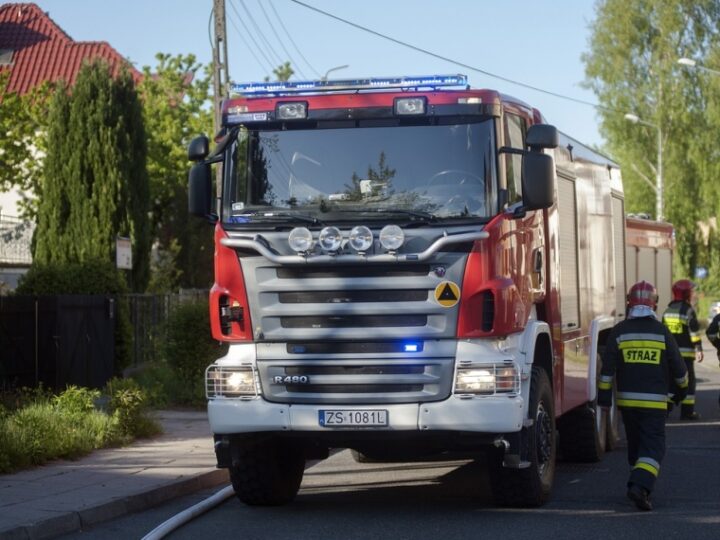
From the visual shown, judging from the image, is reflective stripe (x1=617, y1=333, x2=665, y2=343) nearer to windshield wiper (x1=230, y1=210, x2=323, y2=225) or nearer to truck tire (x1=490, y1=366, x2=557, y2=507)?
truck tire (x1=490, y1=366, x2=557, y2=507)

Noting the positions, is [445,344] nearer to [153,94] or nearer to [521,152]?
[521,152]

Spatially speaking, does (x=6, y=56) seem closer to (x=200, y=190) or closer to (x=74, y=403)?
(x=74, y=403)

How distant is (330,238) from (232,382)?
1.25 meters

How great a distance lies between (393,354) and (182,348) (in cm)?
1003

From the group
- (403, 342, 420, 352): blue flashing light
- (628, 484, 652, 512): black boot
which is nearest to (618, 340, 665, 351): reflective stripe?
(628, 484, 652, 512): black boot

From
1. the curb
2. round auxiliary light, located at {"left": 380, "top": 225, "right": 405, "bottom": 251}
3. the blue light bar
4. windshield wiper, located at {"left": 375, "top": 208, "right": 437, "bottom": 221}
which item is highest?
the blue light bar

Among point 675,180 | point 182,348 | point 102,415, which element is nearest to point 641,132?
point 675,180

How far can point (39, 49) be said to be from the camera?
49.4m

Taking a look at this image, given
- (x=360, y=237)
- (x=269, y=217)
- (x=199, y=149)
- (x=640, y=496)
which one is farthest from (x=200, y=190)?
(x=640, y=496)

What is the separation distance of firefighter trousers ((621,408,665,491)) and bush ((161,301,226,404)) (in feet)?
31.0

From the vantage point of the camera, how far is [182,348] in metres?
19.2

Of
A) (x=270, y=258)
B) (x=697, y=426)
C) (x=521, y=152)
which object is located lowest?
(x=697, y=426)

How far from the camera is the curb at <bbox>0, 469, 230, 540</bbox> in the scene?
905 cm

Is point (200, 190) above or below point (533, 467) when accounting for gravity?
above
